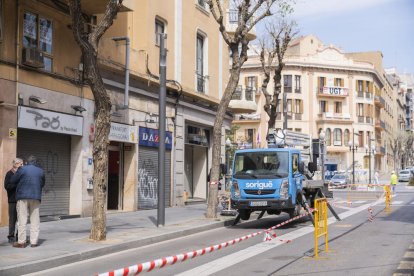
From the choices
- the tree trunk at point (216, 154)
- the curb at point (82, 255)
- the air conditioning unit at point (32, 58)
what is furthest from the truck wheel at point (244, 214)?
the air conditioning unit at point (32, 58)

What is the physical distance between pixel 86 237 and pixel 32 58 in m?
5.62

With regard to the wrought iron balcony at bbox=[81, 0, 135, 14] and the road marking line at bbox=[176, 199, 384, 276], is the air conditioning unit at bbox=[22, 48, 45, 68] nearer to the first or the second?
the wrought iron balcony at bbox=[81, 0, 135, 14]

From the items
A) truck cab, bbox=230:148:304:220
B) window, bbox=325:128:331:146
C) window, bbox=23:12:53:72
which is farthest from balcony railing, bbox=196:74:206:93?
window, bbox=325:128:331:146

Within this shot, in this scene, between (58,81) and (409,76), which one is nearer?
(58,81)

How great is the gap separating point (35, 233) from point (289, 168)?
25.9 ft

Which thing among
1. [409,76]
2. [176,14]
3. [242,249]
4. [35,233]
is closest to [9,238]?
[35,233]

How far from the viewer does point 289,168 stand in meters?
16.8

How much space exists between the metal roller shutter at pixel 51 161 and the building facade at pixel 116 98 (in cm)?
3

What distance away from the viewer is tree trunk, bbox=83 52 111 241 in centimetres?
1234

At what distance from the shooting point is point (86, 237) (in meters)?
13.0

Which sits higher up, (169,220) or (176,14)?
(176,14)

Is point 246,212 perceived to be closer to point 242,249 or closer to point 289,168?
point 289,168

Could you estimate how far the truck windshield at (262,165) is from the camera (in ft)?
54.9

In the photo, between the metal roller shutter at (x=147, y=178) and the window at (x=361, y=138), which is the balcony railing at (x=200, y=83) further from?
the window at (x=361, y=138)
